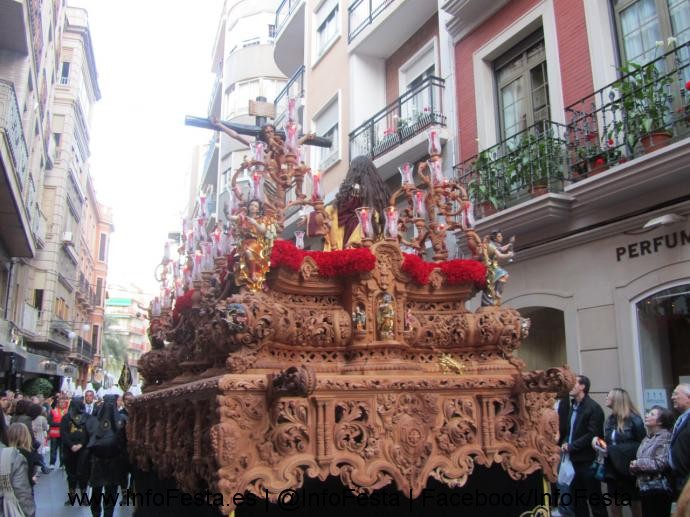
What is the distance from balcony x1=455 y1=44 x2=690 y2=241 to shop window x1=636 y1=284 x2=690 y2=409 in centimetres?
117

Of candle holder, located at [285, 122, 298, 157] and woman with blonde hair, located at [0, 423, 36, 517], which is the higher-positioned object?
candle holder, located at [285, 122, 298, 157]

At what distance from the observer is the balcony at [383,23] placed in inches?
511

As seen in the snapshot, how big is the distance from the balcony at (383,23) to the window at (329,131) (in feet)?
5.64

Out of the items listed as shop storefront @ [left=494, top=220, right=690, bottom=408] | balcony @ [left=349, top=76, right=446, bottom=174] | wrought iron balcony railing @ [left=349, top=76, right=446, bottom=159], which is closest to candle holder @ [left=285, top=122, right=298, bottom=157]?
shop storefront @ [left=494, top=220, right=690, bottom=408]

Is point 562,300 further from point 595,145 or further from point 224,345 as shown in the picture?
point 224,345

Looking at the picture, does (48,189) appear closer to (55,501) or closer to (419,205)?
(55,501)

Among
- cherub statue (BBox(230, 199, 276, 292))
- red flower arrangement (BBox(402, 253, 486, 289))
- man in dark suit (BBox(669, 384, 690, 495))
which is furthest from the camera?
man in dark suit (BBox(669, 384, 690, 495))

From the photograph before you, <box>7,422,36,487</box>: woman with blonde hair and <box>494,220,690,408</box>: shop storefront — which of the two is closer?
<box>7,422,36,487</box>: woman with blonde hair

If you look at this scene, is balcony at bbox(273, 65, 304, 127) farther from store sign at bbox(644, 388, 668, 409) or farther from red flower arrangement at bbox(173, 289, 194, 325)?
red flower arrangement at bbox(173, 289, 194, 325)

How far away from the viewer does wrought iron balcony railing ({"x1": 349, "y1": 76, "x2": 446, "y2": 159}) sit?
1202cm

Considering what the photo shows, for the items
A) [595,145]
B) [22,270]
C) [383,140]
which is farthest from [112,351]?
[595,145]

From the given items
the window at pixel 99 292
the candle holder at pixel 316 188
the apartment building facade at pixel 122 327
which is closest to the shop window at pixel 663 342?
the candle holder at pixel 316 188

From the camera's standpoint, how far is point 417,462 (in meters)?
3.35

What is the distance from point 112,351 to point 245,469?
6650 cm
